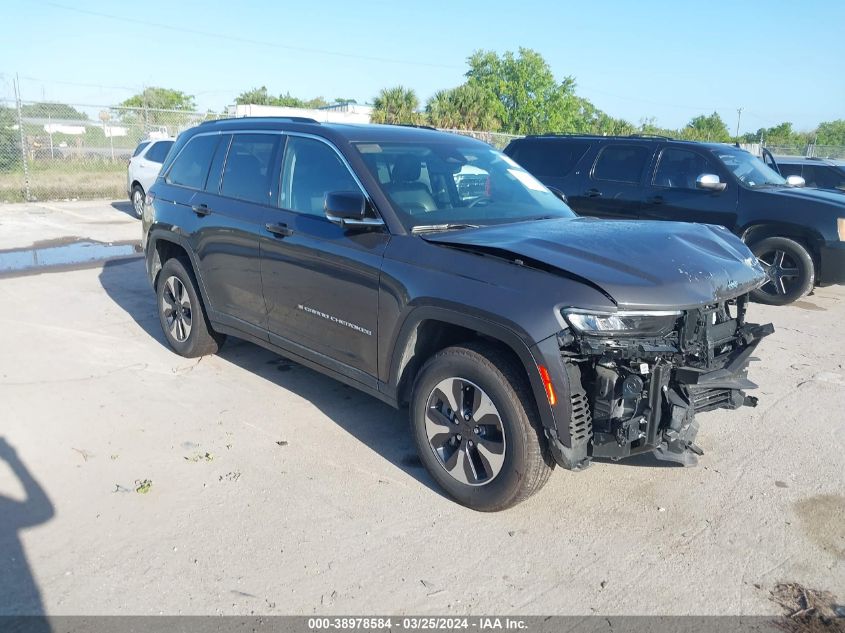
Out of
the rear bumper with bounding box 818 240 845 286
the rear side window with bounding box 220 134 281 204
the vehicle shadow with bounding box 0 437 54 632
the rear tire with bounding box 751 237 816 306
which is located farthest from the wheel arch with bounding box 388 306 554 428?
the rear bumper with bounding box 818 240 845 286

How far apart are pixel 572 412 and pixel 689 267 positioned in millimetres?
986

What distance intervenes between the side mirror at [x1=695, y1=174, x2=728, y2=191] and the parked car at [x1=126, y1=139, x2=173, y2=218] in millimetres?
10570

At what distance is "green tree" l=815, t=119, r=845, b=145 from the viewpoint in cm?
5909

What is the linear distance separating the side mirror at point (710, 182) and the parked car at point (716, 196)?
0.04 feet

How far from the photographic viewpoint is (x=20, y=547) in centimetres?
337

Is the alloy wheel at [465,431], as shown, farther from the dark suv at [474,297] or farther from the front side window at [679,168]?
the front side window at [679,168]

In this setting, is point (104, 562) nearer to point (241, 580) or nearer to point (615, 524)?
point (241, 580)

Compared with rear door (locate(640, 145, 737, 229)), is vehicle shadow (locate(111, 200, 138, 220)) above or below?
below

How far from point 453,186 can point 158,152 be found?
12.2 meters

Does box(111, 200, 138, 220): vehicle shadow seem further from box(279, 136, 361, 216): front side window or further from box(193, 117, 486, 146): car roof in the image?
box(279, 136, 361, 216): front side window

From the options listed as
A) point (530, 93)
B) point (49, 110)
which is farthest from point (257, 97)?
point (49, 110)

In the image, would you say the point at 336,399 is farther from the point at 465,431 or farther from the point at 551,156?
the point at 551,156

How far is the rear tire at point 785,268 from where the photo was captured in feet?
28.2

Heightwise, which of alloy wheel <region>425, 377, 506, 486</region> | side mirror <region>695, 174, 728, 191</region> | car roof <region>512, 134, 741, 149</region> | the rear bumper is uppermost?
car roof <region>512, 134, 741, 149</region>
